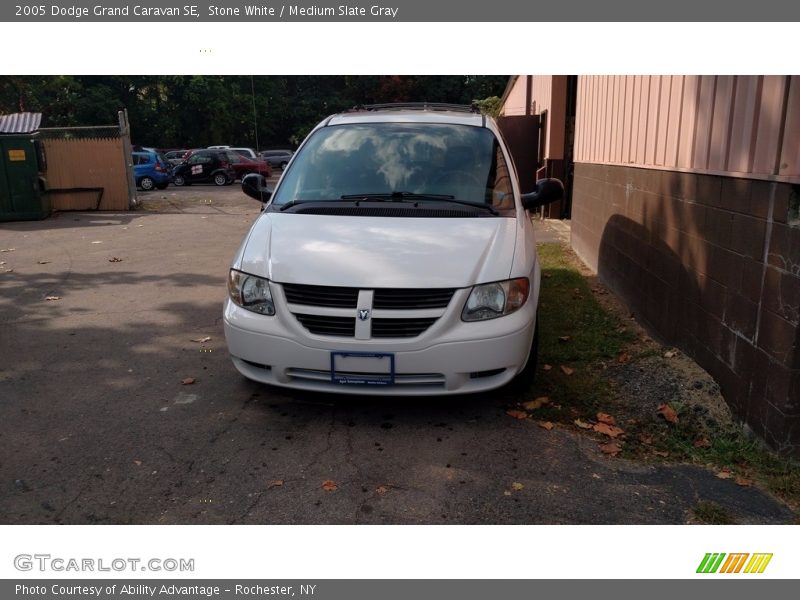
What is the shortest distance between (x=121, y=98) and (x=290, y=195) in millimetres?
43671

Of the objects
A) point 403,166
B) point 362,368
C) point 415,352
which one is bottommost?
point 362,368

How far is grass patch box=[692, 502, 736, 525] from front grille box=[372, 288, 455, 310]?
171 cm

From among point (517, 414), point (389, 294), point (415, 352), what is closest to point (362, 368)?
point (415, 352)

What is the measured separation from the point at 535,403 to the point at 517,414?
0.22m

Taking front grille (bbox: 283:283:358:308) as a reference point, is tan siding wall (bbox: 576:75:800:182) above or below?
above

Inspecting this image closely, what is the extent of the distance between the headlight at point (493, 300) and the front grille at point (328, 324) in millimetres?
672

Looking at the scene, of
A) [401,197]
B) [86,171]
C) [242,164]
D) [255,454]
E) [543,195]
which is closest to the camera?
[255,454]

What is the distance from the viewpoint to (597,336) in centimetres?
568

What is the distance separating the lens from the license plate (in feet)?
12.3

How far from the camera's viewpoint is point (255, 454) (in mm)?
3693

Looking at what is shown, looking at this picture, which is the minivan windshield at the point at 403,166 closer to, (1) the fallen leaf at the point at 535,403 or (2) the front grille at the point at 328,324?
(2) the front grille at the point at 328,324

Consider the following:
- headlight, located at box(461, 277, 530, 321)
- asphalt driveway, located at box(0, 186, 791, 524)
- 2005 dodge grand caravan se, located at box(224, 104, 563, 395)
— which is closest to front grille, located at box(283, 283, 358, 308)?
2005 dodge grand caravan se, located at box(224, 104, 563, 395)

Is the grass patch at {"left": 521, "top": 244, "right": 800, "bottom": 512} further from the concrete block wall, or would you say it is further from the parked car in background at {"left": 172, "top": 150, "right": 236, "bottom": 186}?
the parked car in background at {"left": 172, "top": 150, "right": 236, "bottom": 186}

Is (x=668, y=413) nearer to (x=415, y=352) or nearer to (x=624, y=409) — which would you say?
(x=624, y=409)
